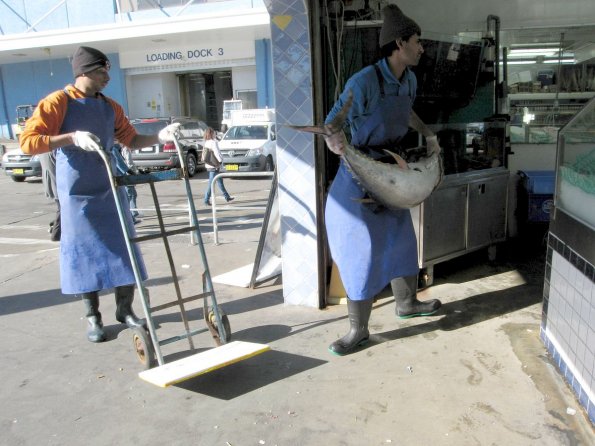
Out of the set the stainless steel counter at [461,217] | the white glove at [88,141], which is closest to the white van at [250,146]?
the stainless steel counter at [461,217]

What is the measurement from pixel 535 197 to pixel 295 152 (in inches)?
132

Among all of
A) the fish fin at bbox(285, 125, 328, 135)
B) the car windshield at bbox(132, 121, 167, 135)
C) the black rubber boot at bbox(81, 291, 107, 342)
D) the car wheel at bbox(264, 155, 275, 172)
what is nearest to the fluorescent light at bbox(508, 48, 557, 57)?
the fish fin at bbox(285, 125, 328, 135)

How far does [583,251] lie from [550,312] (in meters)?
0.73

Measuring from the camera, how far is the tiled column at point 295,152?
4129 millimetres

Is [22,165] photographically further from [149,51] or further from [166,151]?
[149,51]

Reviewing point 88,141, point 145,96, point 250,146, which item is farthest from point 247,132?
point 88,141

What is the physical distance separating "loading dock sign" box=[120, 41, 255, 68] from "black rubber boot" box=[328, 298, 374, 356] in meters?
19.5

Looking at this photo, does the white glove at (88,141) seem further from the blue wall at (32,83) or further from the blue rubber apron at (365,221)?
the blue wall at (32,83)

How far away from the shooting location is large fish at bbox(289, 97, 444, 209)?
3213 millimetres

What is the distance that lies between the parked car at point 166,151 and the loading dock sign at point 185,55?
17.3 ft

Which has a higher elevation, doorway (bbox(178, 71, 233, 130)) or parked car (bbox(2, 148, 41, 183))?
doorway (bbox(178, 71, 233, 130))

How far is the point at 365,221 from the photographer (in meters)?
3.49

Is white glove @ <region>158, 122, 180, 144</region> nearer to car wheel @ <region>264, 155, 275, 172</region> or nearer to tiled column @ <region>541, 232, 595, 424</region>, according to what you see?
tiled column @ <region>541, 232, 595, 424</region>

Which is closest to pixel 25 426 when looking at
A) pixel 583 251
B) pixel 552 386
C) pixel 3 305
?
pixel 3 305
